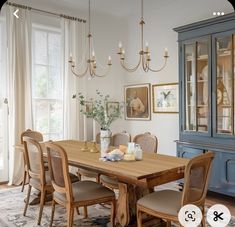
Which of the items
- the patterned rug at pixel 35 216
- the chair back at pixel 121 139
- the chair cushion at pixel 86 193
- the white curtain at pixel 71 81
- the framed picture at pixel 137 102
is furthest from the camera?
the framed picture at pixel 137 102

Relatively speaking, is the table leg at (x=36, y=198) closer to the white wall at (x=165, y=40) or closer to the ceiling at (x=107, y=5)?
the white wall at (x=165, y=40)

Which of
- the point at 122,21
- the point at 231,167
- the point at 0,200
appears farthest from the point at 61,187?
the point at 122,21

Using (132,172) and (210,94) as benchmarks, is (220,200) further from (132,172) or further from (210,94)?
(132,172)

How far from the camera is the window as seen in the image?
491cm

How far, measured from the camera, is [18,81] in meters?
4.56

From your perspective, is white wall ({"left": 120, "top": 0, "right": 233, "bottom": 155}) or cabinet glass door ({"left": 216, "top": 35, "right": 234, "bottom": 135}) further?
white wall ({"left": 120, "top": 0, "right": 233, "bottom": 155})

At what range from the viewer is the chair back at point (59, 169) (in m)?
2.46

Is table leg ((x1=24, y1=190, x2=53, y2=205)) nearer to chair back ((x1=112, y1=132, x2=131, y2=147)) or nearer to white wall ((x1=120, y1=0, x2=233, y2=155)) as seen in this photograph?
chair back ((x1=112, y1=132, x2=131, y2=147))

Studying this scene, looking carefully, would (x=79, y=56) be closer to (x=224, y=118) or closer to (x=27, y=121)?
(x=27, y=121)

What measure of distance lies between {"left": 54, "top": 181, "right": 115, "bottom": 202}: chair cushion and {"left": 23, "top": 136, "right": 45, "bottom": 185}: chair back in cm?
35

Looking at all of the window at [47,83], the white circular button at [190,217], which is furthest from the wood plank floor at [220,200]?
the white circular button at [190,217]

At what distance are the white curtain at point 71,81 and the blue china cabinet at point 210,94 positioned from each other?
6.17 feet

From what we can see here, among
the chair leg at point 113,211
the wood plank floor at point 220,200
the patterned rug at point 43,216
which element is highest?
the chair leg at point 113,211

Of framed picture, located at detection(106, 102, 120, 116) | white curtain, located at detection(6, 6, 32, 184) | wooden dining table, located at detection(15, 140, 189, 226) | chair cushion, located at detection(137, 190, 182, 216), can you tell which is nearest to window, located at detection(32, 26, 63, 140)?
white curtain, located at detection(6, 6, 32, 184)
